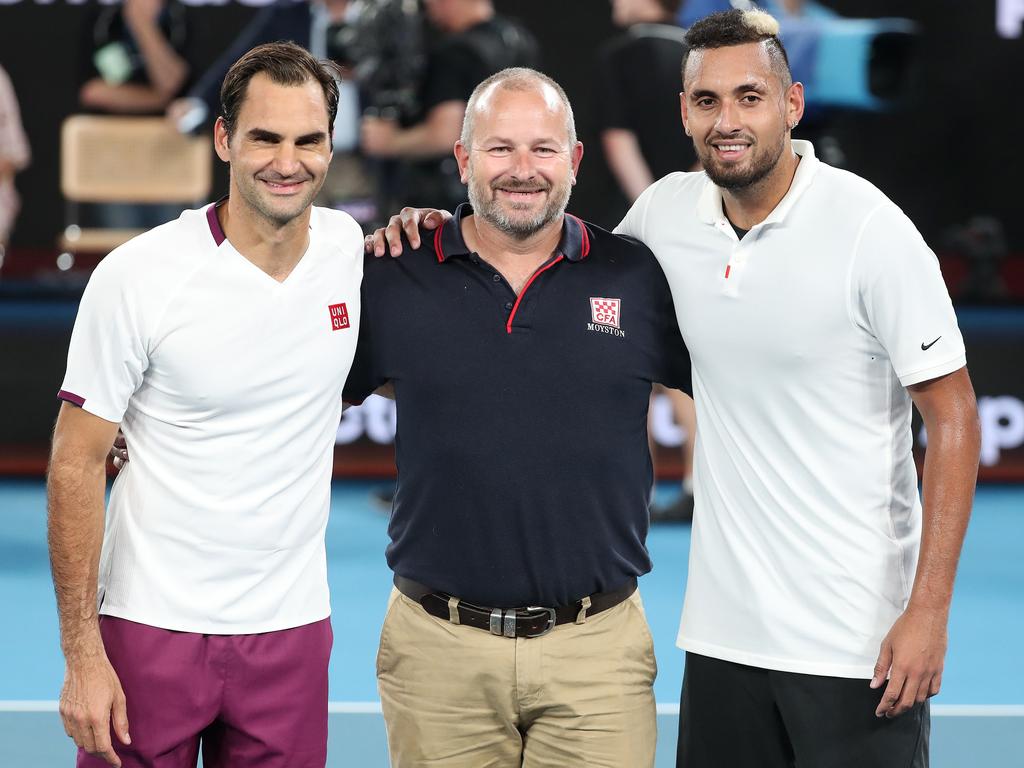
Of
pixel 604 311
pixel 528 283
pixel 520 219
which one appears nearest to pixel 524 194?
pixel 520 219

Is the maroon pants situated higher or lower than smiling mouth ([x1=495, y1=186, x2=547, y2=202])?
lower

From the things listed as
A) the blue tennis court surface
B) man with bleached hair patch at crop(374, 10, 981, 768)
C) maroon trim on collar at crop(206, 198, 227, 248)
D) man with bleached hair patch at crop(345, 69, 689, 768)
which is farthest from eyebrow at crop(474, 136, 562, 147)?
the blue tennis court surface

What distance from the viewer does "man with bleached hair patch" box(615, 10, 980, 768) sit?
2871mm

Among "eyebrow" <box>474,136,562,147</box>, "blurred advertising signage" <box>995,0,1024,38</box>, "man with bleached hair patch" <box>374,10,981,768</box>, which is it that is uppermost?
"blurred advertising signage" <box>995,0,1024,38</box>

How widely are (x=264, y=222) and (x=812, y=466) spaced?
1.19 metres

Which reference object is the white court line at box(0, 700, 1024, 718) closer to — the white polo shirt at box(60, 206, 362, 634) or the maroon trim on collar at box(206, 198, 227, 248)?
the white polo shirt at box(60, 206, 362, 634)

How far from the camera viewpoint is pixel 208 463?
288 cm

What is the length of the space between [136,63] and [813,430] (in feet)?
24.5

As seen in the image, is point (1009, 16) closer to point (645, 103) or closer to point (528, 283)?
point (645, 103)

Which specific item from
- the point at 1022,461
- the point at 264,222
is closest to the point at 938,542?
Answer: the point at 264,222

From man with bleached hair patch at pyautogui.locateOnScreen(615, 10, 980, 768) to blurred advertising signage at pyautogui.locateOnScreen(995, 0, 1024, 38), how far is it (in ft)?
25.7

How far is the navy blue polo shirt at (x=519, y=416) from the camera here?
9.91 feet

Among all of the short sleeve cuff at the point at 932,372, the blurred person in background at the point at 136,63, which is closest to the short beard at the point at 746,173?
the short sleeve cuff at the point at 932,372

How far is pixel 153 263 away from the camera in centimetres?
287
